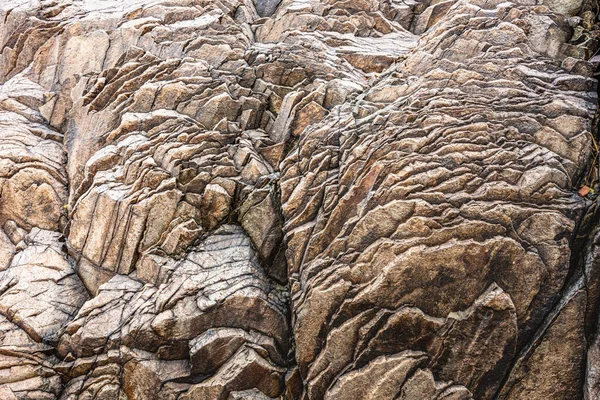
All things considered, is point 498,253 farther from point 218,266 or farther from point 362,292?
point 218,266

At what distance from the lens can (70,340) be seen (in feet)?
30.7

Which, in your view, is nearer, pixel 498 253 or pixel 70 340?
pixel 498 253

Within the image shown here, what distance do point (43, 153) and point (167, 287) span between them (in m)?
6.35

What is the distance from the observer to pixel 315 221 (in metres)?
9.24

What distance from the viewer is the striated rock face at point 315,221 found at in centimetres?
762

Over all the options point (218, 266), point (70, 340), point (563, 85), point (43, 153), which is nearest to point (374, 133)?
point (563, 85)

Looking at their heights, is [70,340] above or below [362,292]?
below

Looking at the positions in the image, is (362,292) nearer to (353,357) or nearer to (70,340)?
(353,357)

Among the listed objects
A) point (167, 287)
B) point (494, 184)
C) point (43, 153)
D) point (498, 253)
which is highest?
point (494, 184)

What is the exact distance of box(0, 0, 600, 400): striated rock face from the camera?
762 cm

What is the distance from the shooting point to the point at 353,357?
26.3ft

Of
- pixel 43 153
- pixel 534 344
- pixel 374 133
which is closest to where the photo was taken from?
pixel 534 344

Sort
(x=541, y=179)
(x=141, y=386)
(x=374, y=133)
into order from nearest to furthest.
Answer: (x=541, y=179), (x=141, y=386), (x=374, y=133)

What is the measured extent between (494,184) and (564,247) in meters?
1.63
